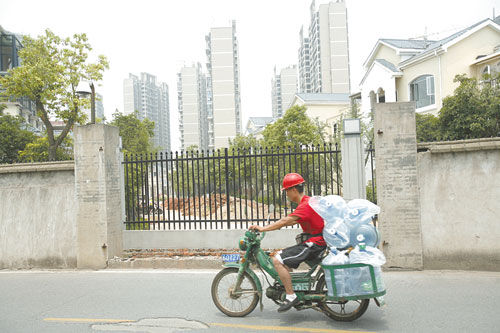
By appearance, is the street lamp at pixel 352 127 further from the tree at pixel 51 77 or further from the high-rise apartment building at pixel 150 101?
the high-rise apartment building at pixel 150 101

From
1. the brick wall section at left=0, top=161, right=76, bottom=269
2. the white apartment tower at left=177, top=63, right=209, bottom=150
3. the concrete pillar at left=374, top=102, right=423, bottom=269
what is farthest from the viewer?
the white apartment tower at left=177, top=63, right=209, bottom=150

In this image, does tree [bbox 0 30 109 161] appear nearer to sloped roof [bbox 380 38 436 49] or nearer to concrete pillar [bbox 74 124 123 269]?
Result: concrete pillar [bbox 74 124 123 269]

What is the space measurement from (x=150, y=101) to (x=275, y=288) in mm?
116747

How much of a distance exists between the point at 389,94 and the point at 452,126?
10856mm

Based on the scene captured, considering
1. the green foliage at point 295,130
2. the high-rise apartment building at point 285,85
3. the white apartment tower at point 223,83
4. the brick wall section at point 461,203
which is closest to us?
the brick wall section at point 461,203

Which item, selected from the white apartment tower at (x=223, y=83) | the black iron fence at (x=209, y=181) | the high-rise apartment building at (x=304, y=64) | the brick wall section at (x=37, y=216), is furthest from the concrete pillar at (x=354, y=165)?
the high-rise apartment building at (x=304, y=64)

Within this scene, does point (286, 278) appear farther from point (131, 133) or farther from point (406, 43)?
point (406, 43)

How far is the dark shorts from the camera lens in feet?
15.6

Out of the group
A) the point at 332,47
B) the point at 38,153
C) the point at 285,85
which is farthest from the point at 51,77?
the point at 285,85

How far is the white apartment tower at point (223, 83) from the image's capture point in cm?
8844

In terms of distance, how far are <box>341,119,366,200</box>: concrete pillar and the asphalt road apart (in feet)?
5.48

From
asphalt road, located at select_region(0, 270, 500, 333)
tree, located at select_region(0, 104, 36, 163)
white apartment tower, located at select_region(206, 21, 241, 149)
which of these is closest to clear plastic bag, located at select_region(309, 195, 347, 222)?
asphalt road, located at select_region(0, 270, 500, 333)

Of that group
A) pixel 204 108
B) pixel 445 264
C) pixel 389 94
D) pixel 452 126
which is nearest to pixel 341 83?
pixel 204 108

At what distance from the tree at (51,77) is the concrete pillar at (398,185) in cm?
1915
